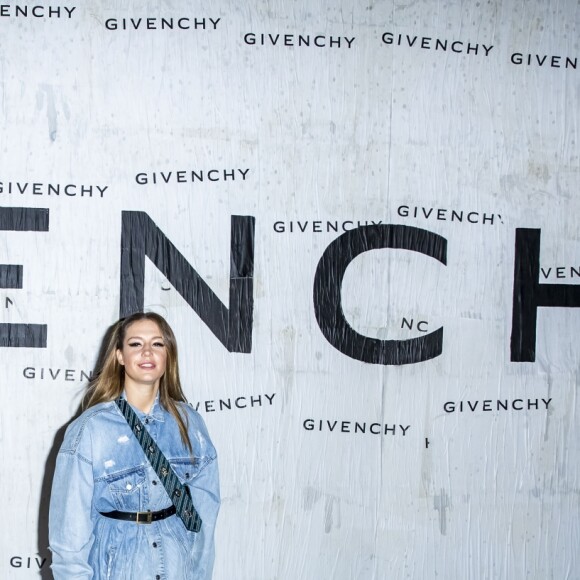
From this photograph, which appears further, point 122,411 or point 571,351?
point 571,351

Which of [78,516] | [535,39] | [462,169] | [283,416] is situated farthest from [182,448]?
[535,39]

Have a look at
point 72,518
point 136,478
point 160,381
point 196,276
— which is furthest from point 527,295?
point 72,518

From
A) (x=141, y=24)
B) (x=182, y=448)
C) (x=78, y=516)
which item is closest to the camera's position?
(x=78, y=516)

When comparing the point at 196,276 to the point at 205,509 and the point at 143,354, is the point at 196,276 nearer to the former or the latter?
the point at 143,354

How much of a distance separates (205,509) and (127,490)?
26 centimetres

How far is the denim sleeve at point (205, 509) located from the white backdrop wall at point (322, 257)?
2.11 ft

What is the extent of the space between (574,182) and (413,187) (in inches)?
23.1

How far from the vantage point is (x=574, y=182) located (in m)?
2.97

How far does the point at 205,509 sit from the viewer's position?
2232mm

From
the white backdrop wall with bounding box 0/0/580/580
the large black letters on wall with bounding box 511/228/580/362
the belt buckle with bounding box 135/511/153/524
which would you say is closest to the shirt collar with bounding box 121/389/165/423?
the belt buckle with bounding box 135/511/153/524

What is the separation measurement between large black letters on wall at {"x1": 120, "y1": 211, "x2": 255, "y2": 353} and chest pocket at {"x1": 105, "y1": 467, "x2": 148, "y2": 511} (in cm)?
88

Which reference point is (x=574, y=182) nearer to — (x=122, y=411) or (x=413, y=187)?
(x=413, y=187)

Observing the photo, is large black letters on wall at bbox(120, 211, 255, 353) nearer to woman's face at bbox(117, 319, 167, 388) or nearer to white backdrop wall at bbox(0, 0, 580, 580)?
white backdrop wall at bbox(0, 0, 580, 580)

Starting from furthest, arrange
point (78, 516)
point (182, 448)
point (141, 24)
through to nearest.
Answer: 1. point (141, 24)
2. point (182, 448)
3. point (78, 516)
